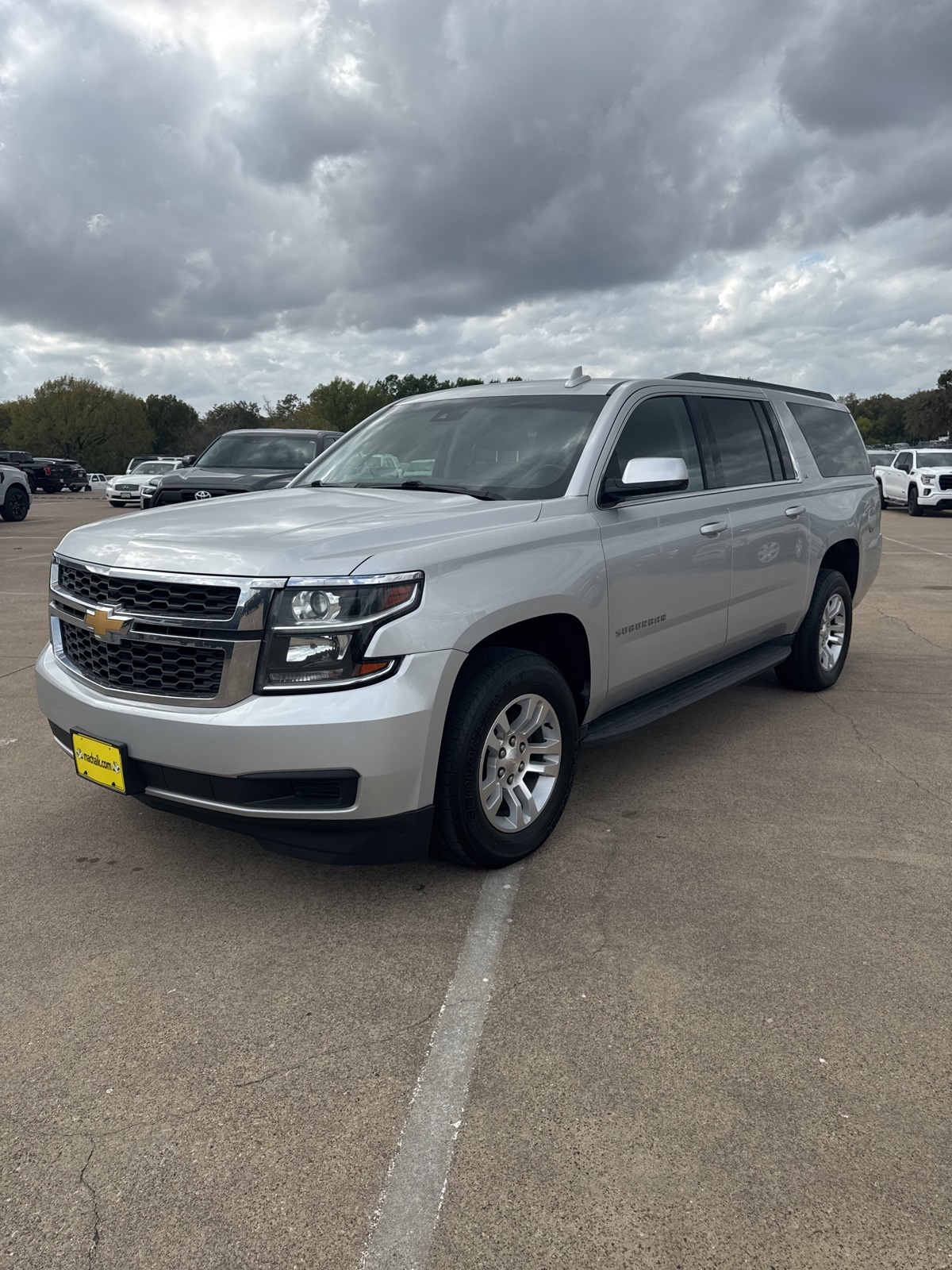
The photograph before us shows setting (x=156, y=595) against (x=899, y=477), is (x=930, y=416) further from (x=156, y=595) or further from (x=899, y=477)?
(x=156, y=595)

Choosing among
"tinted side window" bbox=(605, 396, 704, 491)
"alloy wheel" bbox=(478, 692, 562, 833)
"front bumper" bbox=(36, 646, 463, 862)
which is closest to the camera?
"front bumper" bbox=(36, 646, 463, 862)

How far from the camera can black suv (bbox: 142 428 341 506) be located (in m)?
12.0

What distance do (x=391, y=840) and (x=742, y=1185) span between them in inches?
57.2

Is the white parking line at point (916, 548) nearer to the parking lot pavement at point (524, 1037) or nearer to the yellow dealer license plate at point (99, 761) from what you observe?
the parking lot pavement at point (524, 1037)

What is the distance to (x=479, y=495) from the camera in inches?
159

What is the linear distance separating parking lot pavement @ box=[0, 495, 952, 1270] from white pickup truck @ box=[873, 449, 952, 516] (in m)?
22.6

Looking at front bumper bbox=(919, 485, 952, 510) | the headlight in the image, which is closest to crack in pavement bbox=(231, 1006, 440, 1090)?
the headlight

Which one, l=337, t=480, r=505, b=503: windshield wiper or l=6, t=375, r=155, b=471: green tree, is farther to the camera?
l=6, t=375, r=155, b=471: green tree

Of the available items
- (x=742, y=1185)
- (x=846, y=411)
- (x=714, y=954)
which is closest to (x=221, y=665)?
(x=714, y=954)

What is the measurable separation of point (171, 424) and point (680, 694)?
124121 mm

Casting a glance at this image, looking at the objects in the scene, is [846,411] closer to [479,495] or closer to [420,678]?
[479,495]

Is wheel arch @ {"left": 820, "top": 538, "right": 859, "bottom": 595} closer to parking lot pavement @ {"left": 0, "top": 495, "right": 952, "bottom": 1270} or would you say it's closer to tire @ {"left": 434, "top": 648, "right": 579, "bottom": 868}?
parking lot pavement @ {"left": 0, "top": 495, "right": 952, "bottom": 1270}

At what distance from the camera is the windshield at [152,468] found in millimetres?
32938

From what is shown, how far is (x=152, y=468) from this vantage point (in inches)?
1328
